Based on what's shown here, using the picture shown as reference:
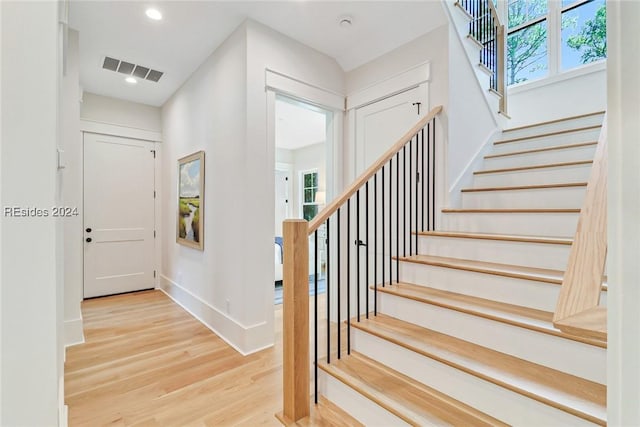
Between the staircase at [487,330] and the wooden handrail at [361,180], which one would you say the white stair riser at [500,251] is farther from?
the wooden handrail at [361,180]

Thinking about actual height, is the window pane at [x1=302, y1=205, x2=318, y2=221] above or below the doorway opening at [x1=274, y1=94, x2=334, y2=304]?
below

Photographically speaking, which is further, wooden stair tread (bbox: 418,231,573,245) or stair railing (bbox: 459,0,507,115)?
stair railing (bbox: 459,0,507,115)

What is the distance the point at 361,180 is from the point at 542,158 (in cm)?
188

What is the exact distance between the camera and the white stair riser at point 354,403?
1.45 m

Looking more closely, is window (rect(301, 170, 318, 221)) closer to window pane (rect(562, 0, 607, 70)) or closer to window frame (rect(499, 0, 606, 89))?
window frame (rect(499, 0, 606, 89))

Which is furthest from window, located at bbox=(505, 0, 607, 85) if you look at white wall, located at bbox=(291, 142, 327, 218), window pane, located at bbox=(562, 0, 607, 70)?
white wall, located at bbox=(291, 142, 327, 218)

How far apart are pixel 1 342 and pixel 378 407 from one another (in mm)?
1473

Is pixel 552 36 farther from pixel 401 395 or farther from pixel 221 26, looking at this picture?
pixel 401 395

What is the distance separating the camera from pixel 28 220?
86 cm

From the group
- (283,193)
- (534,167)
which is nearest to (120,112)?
(283,193)

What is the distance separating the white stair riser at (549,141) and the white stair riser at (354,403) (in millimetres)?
2734

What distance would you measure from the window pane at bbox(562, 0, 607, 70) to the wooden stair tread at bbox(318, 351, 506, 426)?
421cm

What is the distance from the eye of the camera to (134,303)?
3914 mm

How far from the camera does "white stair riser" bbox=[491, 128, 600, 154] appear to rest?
2.58 metres
